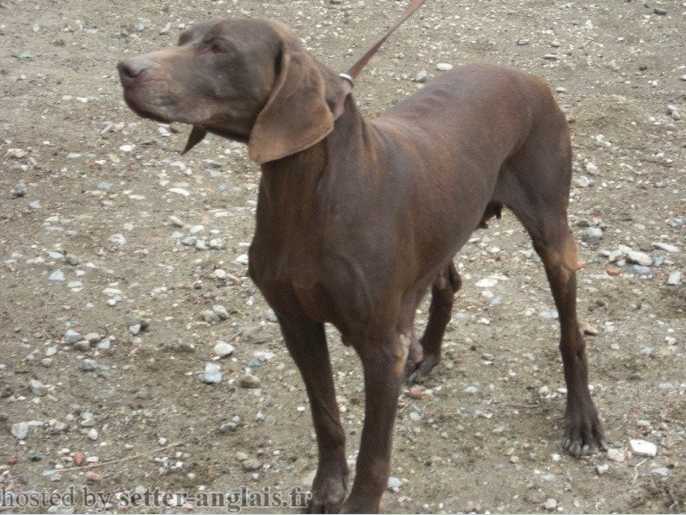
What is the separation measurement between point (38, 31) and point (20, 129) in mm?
2012

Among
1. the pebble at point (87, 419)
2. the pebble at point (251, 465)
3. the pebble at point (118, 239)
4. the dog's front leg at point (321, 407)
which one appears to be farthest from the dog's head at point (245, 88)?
the pebble at point (118, 239)

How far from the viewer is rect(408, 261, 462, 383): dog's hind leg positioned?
206 inches

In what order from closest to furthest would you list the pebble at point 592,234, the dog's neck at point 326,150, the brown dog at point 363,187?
the brown dog at point 363,187, the dog's neck at point 326,150, the pebble at point 592,234

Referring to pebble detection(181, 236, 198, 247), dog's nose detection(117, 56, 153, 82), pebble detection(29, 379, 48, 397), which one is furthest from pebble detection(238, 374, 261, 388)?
dog's nose detection(117, 56, 153, 82)

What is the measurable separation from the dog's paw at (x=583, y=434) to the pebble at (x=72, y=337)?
8.17ft

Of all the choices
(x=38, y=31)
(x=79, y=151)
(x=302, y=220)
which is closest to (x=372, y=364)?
(x=302, y=220)

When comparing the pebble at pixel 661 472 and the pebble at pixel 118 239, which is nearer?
the pebble at pixel 661 472

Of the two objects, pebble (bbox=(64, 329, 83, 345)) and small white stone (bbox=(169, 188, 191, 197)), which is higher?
pebble (bbox=(64, 329, 83, 345))

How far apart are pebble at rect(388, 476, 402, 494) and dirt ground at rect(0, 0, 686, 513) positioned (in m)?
0.04

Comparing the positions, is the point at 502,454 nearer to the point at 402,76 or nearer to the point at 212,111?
the point at 212,111

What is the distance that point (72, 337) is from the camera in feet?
18.1

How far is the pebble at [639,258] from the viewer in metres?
6.29

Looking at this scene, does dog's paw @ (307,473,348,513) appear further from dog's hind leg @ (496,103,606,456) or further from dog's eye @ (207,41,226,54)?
dog's eye @ (207,41,226,54)

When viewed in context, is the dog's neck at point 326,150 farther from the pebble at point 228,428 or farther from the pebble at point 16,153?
the pebble at point 16,153
